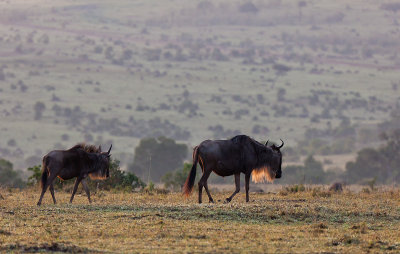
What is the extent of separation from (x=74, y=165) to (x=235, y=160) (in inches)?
139

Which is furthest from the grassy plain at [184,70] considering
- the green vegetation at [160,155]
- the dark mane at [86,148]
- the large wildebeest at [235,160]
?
the large wildebeest at [235,160]

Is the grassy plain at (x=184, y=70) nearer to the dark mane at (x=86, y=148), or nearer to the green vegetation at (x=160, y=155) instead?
the green vegetation at (x=160, y=155)

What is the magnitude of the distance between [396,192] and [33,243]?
12.2m

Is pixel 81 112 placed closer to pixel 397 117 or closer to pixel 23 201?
pixel 397 117

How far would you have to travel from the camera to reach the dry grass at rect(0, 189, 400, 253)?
41.8 feet

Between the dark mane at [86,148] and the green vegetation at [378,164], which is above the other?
the green vegetation at [378,164]

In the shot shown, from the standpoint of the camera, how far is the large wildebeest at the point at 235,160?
1819 cm

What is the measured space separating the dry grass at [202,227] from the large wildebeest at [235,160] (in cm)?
99

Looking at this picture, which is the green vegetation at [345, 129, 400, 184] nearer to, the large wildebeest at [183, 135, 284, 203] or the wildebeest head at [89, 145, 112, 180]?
the large wildebeest at [183, 135, 284, 203]

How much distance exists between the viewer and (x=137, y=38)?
158750 mm

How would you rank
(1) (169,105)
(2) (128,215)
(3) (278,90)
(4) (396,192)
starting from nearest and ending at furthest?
(2) (128,215) → (4) (396,192) → (1) (169,105) → (3) (278,90)

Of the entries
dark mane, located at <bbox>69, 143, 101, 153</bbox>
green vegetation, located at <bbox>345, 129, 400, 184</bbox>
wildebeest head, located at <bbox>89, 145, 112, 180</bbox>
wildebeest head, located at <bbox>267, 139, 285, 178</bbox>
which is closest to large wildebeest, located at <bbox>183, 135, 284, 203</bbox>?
wildebeest head, located at <bbox>267, 139, 285, 178</bbox>

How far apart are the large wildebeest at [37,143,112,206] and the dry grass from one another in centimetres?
79

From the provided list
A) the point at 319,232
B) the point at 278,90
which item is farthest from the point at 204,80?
the point at 319,232
